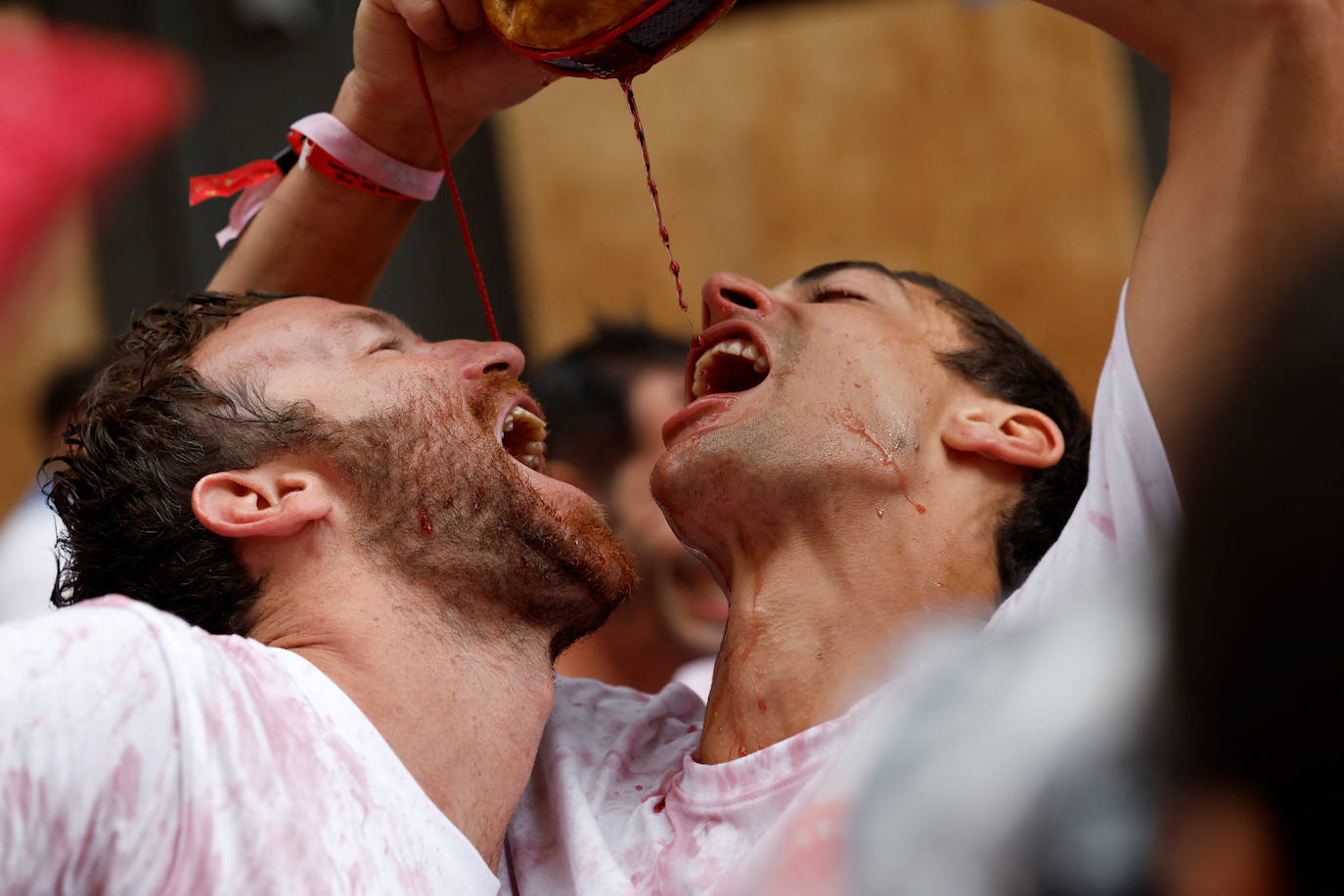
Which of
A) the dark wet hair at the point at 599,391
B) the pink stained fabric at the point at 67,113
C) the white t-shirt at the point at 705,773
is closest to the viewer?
the white t-shirt at the point at 705,773

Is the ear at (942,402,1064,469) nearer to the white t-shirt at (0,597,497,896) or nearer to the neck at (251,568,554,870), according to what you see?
the neck at (251,568,554,870)

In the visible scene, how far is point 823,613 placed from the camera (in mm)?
1736

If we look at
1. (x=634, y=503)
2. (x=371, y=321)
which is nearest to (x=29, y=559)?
(x=371, y=321)

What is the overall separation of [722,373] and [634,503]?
39.9 inches

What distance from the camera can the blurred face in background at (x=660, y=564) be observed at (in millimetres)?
3020

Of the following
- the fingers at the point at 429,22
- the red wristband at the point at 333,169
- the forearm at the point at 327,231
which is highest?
the fingers at the point at 429,22

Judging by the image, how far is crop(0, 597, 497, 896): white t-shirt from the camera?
A: 1227mm

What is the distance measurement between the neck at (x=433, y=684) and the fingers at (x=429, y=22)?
33.6 inches

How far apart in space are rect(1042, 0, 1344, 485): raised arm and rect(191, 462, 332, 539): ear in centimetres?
103

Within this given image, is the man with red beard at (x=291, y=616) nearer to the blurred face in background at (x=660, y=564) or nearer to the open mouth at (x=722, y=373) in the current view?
the open mouth at (x=722, y=373)

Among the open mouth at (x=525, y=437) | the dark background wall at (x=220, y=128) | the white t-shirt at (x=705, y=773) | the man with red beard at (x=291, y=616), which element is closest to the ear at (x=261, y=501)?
the man with red beard at (x=291, y=616)

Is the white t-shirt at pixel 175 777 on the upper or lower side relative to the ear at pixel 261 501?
lower

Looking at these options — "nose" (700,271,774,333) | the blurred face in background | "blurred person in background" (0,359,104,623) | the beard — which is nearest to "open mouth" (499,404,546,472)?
the beard

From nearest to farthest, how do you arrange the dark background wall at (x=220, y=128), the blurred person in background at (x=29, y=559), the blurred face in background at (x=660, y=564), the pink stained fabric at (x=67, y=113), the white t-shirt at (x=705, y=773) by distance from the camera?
the white t-shirt at (x=705, y=773) → the blurred person in background at (x=29, y=559) → the blurred face in background at (x=660, y=564) → the pink stained fabric at (x=67, y=113) → the dark background wall at (x=220, y=128)
